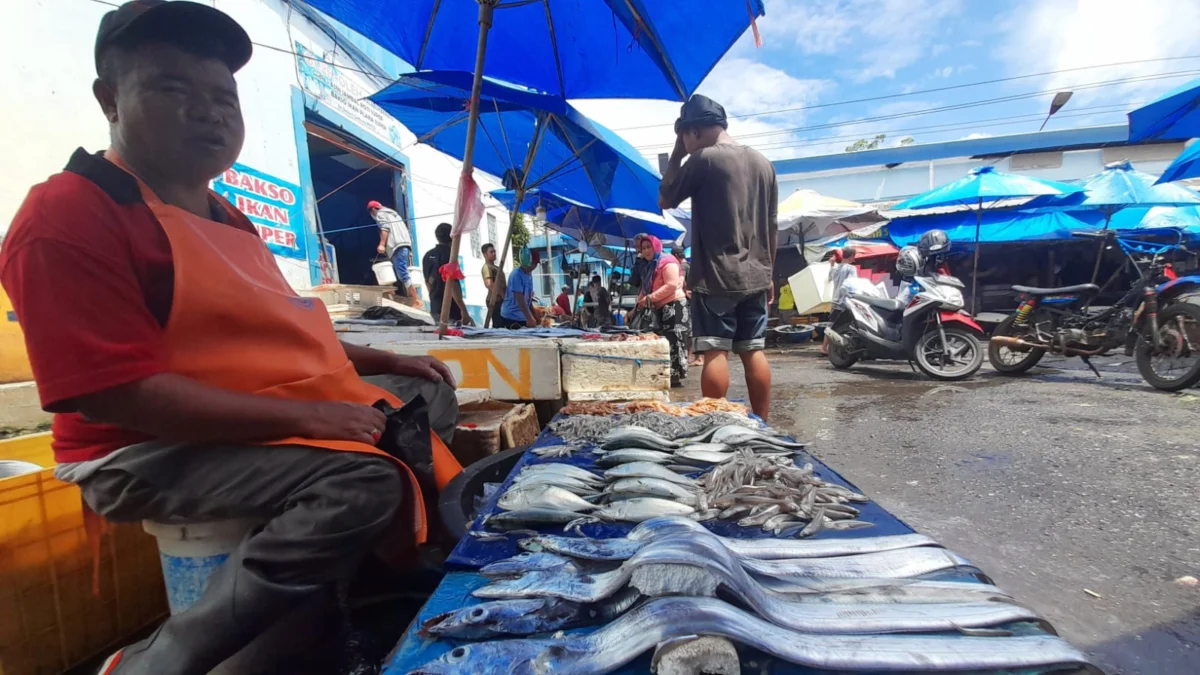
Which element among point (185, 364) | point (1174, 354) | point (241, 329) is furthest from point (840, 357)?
point (185, 364)

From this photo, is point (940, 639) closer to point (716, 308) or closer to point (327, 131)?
point (716, 308)

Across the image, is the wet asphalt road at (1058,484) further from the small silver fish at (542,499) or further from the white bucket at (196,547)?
the white bucket at (196,547)

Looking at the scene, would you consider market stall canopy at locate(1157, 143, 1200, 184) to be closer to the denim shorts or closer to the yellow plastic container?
the denim shorts

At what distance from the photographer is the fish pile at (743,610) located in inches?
35.9

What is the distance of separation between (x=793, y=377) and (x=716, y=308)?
459 cm

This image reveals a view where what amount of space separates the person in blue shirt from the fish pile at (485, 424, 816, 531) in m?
5.86

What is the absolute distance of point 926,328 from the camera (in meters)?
6.66

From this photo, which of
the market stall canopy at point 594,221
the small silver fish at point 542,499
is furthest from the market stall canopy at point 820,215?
the small silver fish at point 542,499

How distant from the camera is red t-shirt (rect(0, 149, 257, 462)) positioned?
1.02 m

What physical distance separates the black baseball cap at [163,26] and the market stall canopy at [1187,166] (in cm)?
1068

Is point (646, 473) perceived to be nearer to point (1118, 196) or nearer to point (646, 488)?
point (646, 488)

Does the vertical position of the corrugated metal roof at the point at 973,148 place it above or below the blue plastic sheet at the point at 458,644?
above

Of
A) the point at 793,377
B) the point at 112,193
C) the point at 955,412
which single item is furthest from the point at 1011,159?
the point at 112,193

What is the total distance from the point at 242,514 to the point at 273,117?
7.20 m
